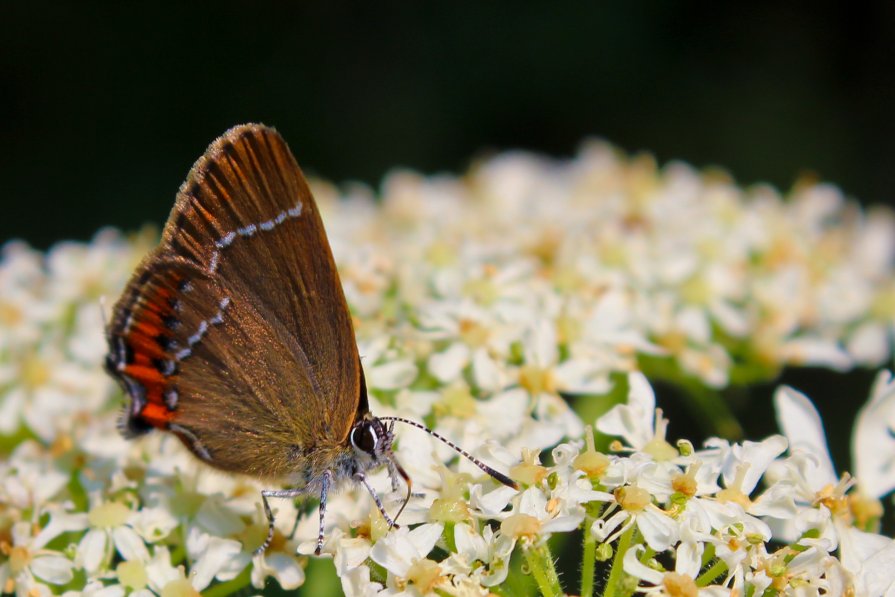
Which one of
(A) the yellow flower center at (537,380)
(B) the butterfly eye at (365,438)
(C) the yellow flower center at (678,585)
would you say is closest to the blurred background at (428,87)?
(A) the yellow flower center at (537,380)

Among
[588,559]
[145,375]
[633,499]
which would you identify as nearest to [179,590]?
[145,375]

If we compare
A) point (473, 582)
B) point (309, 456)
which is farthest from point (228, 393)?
point (473, 582)

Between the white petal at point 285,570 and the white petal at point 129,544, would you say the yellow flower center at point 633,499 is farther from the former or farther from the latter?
the white petal at point 129,544

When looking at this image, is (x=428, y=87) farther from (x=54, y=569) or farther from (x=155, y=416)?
(x=54, y=569)

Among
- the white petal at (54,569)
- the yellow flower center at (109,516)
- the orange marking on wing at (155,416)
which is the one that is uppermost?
the orange marking on wing at (155,416)

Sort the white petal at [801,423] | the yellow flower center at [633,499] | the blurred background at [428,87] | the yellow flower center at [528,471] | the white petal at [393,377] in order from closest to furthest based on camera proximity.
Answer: the yellow flower center at [633,499], the yellow flower center at [528,471], the white petal at [801,423], the white petal at [393,377], the blurred background at [428,87]

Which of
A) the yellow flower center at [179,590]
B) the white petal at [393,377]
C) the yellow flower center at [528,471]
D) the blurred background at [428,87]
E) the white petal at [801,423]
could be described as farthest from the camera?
the blurred background at [428,87]

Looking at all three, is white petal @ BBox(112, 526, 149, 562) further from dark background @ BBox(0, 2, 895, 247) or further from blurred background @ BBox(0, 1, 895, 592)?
dark background @ BBox(0, 2, 895, 247)

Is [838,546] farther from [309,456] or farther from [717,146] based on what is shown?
[717,146]
